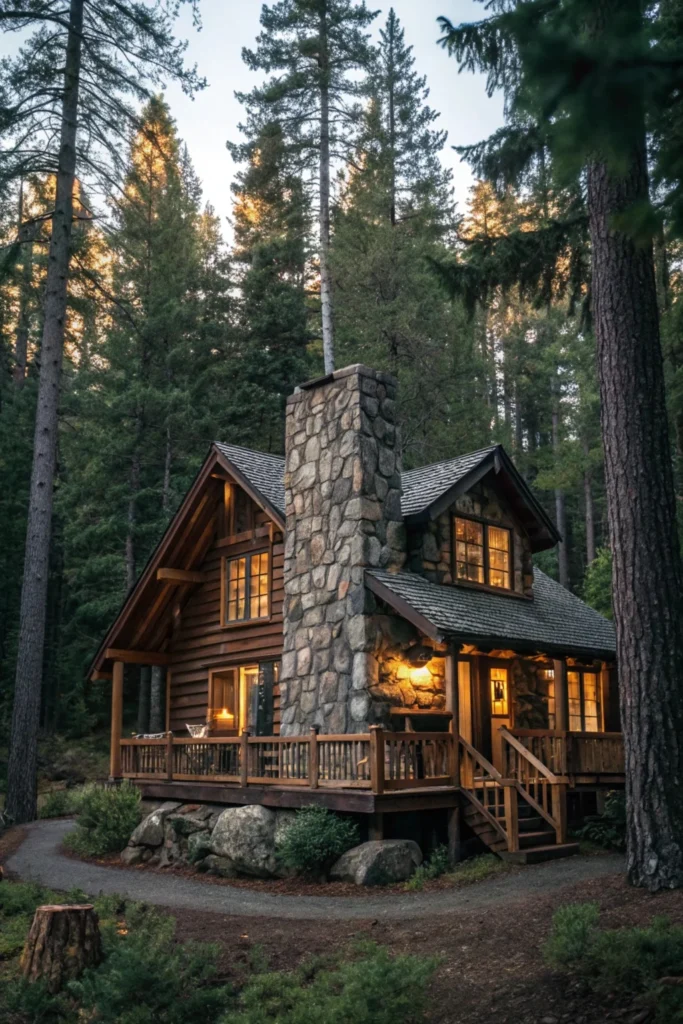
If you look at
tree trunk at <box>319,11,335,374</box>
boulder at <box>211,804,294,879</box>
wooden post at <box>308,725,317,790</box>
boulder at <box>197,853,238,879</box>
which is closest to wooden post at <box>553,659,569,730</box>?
wooden post at <box>308,725,317,790</box>

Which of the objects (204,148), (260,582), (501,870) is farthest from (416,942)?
(204,148)

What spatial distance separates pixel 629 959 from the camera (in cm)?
615

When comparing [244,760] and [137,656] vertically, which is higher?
[137,656]

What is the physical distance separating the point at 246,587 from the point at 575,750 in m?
6.82

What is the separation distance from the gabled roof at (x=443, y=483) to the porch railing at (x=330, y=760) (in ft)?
13.3

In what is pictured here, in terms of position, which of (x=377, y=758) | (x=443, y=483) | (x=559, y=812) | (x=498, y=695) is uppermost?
(x=443, y=483)

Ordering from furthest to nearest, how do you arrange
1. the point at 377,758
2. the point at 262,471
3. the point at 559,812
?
the point at 262,471 < the point at 559,812 < the point at 377,758

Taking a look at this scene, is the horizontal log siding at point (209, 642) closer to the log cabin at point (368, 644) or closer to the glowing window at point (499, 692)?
the log cabin at point (368, 644)

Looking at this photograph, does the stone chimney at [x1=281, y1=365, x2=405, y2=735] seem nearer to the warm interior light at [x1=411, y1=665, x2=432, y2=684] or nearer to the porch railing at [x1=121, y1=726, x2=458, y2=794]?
the porch railing at [x1=121, y1=726, x2=458, y2=794]

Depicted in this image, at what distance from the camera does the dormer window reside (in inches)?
696

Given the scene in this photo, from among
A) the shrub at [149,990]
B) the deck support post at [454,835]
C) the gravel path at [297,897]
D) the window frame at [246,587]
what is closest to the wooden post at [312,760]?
the gravel path at [297,897]

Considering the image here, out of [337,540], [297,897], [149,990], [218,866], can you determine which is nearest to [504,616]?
[337,540]

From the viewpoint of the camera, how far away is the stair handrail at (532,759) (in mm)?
14344

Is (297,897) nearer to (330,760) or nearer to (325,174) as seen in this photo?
(330,760)
